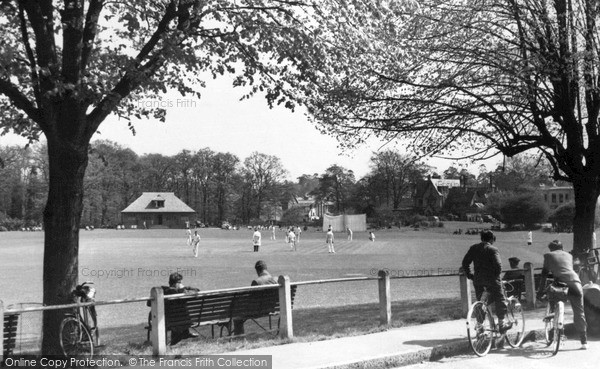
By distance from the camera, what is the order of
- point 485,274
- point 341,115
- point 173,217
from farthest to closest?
point 173,217
point 341,115
point 485,274

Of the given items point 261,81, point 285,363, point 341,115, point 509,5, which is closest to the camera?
point 285,363

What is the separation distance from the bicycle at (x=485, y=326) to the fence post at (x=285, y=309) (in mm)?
2795

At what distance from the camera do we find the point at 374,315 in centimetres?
1262

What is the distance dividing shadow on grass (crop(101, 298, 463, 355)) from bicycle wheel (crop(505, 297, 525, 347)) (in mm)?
2117

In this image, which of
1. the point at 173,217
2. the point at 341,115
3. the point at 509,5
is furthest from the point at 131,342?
the point at 173,217

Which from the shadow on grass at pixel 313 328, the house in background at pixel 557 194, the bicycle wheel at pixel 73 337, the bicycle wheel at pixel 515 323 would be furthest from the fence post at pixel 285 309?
the house in background at pixel 557 194

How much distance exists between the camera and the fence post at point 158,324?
8.26 m

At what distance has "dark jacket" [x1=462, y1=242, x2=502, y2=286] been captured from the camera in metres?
8.84

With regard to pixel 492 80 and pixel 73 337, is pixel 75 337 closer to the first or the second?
pixel 73 337

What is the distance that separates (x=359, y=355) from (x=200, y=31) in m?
6.24

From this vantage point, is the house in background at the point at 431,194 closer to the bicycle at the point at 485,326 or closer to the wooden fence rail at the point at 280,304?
the wooden fence rail at the point at 280,304

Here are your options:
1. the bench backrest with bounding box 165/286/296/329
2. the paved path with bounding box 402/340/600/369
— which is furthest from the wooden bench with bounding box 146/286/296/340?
the paved path with bounding box 402/340/600/369

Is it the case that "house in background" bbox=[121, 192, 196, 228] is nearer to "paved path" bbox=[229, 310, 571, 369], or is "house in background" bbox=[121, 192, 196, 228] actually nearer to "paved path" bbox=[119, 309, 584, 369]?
"paved path" bbox=[229, 310, 571, 369]

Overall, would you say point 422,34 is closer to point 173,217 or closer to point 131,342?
point 131,342
